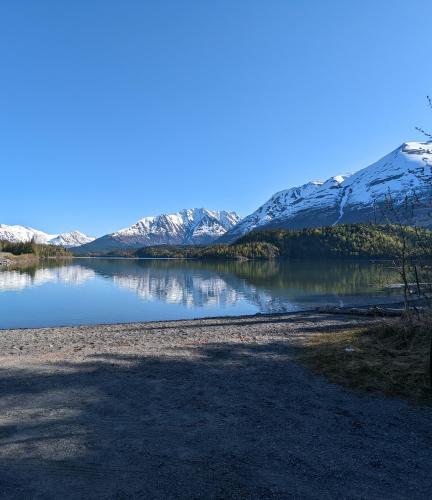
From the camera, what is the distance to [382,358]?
15.0m

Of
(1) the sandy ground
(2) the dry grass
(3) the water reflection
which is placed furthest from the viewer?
(3) the water reflection

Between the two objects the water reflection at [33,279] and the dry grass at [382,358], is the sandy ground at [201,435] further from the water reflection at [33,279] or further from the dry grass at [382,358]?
the water reflection at [33,279]

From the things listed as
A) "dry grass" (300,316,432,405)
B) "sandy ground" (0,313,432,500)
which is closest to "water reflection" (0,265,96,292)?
"sandy ground" (0,313,432,500)

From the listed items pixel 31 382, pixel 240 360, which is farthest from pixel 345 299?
pixel 31 382

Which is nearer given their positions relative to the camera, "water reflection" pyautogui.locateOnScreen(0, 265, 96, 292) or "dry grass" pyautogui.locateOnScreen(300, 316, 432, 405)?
"dry grass" pyautogui.locateOnScreen(300, 316, 432, 405)

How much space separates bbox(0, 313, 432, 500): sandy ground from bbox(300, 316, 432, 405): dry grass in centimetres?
89

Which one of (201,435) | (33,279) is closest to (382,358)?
(201,435)

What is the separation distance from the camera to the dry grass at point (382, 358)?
1221 cm

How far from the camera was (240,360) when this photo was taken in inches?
636

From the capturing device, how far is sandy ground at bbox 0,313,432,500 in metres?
6.77

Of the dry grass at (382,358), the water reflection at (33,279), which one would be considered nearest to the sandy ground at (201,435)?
the dry grass at (382,358)

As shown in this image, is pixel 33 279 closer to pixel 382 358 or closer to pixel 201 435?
pixel 382 358

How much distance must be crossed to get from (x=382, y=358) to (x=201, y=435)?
29.6 ft

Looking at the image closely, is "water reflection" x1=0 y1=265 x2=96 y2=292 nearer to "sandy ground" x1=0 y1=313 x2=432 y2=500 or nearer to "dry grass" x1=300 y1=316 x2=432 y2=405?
"sandy ground" x1=0 y1=313 x2=432 y2=500
